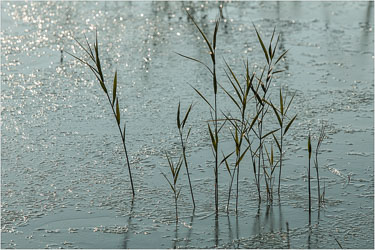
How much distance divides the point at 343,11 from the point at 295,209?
3577 mm

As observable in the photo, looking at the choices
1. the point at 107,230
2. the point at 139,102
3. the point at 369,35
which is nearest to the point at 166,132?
the point at 139,102

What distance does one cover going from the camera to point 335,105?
11.3 ft

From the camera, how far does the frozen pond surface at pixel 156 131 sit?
2.23 m

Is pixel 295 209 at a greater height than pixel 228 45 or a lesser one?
lesser

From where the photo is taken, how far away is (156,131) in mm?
3127

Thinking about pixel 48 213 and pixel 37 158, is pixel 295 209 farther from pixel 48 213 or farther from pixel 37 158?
pixel 37 158

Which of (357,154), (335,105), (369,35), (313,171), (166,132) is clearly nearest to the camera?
(313,171)

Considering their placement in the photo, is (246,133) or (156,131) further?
(156,131)

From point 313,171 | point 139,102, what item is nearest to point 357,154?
point 313,171

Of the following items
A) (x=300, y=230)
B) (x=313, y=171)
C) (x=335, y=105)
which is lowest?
(x=300, y=230)

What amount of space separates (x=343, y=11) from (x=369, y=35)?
825mm

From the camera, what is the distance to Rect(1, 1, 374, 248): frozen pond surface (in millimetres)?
2230

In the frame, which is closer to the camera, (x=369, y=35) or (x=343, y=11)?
(x=369, y=35)

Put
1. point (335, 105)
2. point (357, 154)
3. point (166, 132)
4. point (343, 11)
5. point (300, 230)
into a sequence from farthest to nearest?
point (343, 11) < point (335, 105) < point (166, 132) < point (357, 154) < point (300, 230)
